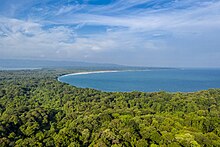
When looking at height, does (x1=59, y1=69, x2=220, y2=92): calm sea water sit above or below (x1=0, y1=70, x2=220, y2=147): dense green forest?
below

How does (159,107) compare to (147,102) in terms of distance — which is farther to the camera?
(147,102)

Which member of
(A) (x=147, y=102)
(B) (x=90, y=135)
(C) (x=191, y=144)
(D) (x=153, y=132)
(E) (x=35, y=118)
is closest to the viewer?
(C) (x=191, y=144)

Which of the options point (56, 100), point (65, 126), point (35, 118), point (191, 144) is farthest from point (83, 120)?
point (56, 100)

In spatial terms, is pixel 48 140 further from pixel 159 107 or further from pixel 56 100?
pixel 56 100

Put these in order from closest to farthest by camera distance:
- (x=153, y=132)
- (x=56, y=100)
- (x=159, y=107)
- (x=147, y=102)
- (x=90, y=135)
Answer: (x=153, y=132)
(x=90, y=135)
(x=159, y=107)
(x=147, y=102)
(x=56, y=100)

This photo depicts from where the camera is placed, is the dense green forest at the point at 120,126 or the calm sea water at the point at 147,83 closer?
the dense green forest at the point at 120,126

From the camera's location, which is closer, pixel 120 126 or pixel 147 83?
pixel 120 126

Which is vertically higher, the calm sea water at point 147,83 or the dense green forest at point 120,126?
the dense green forest at point 120,126

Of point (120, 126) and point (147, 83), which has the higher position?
point (120, 126)

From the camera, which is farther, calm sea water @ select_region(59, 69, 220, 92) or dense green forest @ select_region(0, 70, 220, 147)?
calm sea water @ select_region(59, 69, 220, 92)
